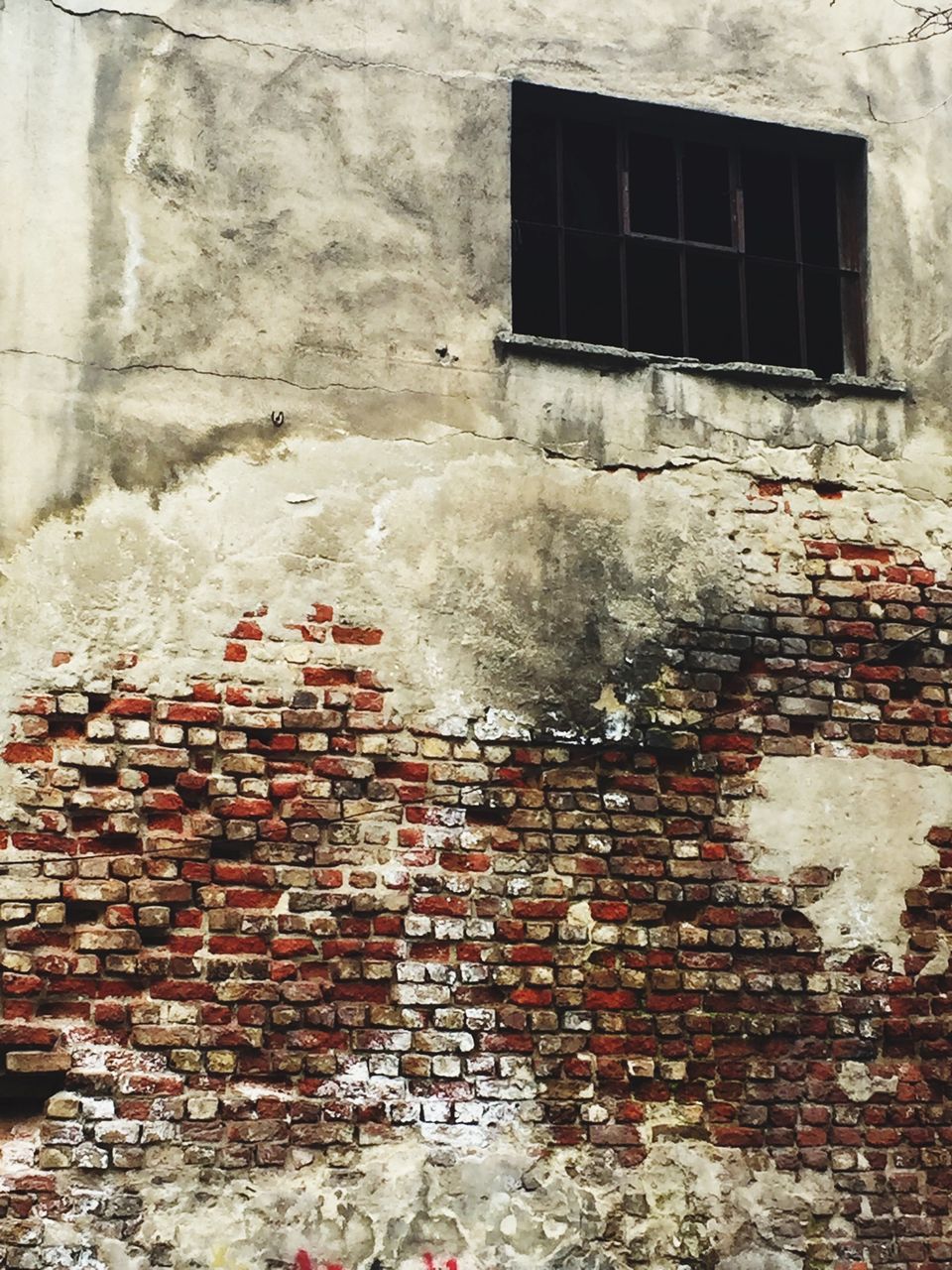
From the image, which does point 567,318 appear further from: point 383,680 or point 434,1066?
point 434,1066

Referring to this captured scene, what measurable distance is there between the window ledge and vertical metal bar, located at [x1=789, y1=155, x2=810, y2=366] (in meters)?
0.13

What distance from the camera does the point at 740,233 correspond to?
561 cm

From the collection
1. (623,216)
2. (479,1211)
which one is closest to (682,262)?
(623,216)

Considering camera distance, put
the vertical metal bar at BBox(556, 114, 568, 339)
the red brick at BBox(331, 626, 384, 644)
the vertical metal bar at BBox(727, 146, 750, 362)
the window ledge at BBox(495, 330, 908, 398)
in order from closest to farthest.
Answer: the red brick at BBox(331, 626, 384, 644) < the window ledge at BBox(495, 330, 908, 398) < the vertical metal bar at BBox(556, 114, 568, 339) < the vertical metal bar at BBox(727, 146, 750, 362)

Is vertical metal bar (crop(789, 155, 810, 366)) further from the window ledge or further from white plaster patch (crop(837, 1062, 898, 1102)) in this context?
white plaster patch (crop(837, 1062, 898, 1102))

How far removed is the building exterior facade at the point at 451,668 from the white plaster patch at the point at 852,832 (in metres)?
0.02

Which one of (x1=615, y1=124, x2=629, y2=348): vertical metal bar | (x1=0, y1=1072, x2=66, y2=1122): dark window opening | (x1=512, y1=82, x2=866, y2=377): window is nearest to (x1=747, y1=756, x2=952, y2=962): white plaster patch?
(x1=512, y1=82, x2=866, y2=377): window

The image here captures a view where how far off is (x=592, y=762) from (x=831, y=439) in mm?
1553

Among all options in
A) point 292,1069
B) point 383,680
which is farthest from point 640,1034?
point 383,680

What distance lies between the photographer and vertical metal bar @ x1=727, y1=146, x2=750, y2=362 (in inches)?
217

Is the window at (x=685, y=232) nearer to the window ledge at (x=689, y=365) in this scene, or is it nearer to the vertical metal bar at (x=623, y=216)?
the vertical metal bar at (x=623, y=216)

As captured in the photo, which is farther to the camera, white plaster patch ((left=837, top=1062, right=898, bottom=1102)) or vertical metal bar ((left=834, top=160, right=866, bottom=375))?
vertical metal bar ((left=834, top=160, right=866, bottom=375))

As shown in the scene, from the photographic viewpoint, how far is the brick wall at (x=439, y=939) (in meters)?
4.30

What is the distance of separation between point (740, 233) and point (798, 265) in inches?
10.2
